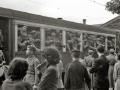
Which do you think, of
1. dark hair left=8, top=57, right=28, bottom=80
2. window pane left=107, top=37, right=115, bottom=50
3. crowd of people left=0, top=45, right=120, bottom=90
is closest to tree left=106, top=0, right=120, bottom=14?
window pane left=107, top=37, right=115, bottom=50

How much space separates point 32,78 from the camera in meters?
5.49

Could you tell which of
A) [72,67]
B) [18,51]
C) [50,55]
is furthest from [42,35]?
[50,55]

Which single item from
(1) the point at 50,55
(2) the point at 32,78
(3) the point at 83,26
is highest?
(3) the point at 83,26

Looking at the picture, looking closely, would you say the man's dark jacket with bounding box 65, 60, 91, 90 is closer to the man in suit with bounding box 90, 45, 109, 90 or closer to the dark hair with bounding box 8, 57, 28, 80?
the man in suit with bounding box 90, 45, 109, 90

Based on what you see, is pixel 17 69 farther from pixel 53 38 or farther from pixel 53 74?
pixel 53 38

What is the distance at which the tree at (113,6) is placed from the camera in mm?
30731

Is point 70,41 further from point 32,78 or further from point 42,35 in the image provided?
point 32,78

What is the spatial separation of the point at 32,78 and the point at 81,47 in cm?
658

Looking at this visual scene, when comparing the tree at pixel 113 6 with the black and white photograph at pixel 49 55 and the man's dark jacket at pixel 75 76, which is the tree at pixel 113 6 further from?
the man's dark jacket at pixel 75 76

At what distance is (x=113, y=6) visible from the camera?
3088 cm

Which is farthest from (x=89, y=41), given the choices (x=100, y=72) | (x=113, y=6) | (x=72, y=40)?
(x=113, y=6)

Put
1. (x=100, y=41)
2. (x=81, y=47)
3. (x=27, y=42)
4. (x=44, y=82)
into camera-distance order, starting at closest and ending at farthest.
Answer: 1. (x=44, y=82)
2. (x=27, y=42)
3. (x=81, y=47)
4. (x=100, y=41)

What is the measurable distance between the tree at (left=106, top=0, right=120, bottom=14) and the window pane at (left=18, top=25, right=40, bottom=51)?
2369 centimetres

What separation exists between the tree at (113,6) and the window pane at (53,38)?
2217 cm
